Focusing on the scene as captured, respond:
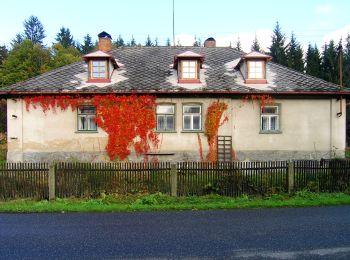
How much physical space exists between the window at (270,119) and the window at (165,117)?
5354 mm

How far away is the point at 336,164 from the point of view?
11.9 m

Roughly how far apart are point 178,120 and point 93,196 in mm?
8776

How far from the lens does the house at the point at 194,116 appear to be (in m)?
18.5

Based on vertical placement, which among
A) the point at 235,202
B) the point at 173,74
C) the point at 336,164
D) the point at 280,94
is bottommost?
the point at 235,202

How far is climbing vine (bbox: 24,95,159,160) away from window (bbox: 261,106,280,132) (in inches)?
254

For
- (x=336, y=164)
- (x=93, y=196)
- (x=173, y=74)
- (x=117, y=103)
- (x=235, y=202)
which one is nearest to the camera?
(x=235, y=202)

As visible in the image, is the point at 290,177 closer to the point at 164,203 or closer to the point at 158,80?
the point at 164,203

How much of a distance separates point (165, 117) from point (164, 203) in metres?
9.30

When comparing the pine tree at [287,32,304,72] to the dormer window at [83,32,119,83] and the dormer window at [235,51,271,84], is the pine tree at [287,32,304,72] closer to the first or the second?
the dormer window at [235,51,271,84]

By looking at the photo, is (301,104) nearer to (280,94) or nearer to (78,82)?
(280,94)

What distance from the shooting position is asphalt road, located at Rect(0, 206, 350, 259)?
5.85 meters

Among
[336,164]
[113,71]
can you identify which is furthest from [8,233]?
[113,71]

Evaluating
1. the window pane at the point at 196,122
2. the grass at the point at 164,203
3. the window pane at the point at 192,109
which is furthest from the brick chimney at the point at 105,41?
the grass at the point at 164,203

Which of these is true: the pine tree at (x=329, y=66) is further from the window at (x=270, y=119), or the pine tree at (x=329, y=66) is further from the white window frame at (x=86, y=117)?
the white window frame at (x=86, y=117)
